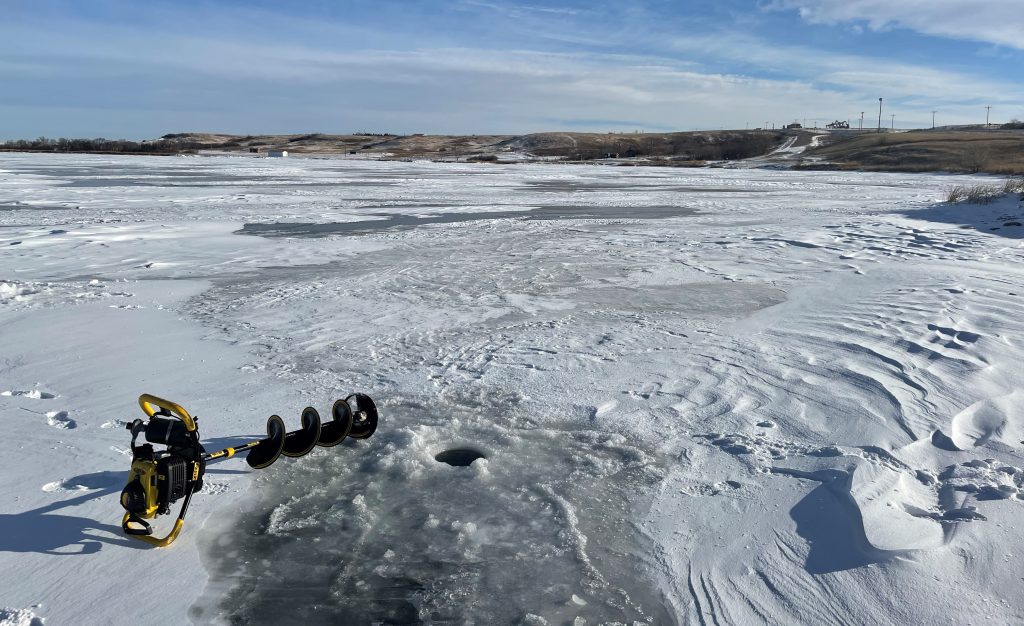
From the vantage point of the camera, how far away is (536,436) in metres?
5.12

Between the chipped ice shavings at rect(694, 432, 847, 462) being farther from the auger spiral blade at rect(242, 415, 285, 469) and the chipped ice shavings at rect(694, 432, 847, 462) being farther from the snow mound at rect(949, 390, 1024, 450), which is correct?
the auger spiral blade at rect(242, 415, 285, 469)

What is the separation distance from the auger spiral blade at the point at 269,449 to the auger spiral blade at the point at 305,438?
0.14 m

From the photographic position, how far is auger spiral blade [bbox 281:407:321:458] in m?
4.62

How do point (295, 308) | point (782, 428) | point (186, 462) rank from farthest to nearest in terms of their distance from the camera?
point (295, 308), point (782, 428), point (186, 462)

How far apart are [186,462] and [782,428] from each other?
12.7 feet

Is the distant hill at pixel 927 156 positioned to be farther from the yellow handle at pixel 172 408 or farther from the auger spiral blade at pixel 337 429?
the yellow handle at pixel 172 408

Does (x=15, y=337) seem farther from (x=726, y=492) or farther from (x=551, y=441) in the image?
(x=726, y=492)

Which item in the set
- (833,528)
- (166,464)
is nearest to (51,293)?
(166,464)

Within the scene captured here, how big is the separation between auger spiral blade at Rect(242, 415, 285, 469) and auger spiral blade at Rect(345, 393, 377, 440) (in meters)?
0.58

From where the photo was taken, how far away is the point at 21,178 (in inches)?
1206

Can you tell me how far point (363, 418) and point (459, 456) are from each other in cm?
71

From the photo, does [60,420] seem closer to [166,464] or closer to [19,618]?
[166,464]

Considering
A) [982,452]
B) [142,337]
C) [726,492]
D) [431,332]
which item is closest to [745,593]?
[726,492]

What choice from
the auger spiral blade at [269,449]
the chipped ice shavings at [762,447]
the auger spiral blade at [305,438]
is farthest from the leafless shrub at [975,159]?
the auger spiral blade at [269,449]
